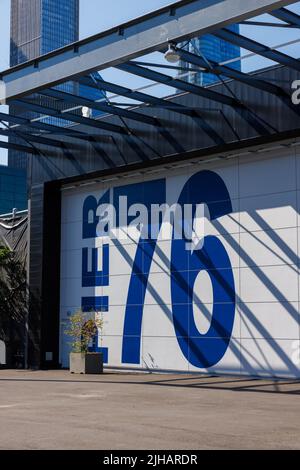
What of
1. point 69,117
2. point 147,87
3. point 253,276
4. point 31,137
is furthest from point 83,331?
point 147,87

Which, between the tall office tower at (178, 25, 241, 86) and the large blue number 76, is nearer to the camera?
the tall office tower at (178, 25, 241, 86)

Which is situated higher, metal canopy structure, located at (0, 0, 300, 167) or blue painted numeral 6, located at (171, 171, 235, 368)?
metal canopy structure, located at (0, 0, 300, 167)

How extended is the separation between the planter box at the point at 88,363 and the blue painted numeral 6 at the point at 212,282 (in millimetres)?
2922

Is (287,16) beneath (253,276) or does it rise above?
above

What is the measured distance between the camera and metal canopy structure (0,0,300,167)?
18125 mm

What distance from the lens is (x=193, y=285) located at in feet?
86.2

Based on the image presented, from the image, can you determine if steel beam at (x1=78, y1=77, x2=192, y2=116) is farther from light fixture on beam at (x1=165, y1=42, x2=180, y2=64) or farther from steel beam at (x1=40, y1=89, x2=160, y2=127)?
light fixture on beam at (x1=165, y1=42, x2=180, y2=64)

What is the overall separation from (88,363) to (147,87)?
9.61 meters

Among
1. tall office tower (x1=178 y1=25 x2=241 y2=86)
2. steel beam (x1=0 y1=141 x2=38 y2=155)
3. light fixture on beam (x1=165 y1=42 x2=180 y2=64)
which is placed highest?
tall office tower (x1=178 y1=25 x2=241 y2=86)

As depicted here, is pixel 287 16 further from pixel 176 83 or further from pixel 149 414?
pixel 149 414

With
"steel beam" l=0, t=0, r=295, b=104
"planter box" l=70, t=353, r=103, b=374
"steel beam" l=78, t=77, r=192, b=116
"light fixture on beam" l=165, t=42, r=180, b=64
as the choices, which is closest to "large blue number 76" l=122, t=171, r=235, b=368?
"planter box" l=70, t=353, r=103, b=374

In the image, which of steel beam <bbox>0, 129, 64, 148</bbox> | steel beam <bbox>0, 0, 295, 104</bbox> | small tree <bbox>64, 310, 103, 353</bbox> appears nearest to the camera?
steel beam <bbox>0, 0, 295, 104</bbox>

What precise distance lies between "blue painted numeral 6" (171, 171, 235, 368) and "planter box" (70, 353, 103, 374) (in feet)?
9.59

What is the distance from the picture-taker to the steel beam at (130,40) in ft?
56.7
